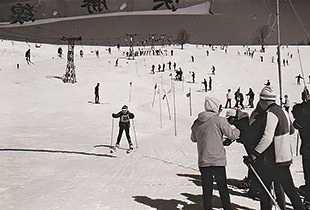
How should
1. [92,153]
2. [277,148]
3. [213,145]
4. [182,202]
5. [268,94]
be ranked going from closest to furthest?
[277,148] < [268,94] < [213,145] < [182,202] < [92,153]

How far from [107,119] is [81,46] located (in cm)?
7267

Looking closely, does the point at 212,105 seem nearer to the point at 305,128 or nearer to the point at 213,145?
the point at 213,145

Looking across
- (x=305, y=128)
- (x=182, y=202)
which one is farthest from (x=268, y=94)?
(x=182, y=202)

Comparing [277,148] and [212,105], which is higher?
[212,105]

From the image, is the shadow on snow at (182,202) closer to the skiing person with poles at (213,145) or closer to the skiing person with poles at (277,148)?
the skiing person with poles at (213,145)

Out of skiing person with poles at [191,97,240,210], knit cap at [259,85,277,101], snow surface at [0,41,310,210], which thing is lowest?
snow surface at [0,41,310,210]

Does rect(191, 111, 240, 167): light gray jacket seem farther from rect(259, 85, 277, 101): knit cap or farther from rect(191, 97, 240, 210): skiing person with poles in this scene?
rect(259, 85, 277, 101): knit cap

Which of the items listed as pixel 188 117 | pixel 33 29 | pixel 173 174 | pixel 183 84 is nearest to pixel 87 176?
pixel 173 174

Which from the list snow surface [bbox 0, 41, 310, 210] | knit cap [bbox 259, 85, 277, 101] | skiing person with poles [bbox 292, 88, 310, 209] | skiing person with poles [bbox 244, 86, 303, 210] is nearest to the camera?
skiing person with poles [bbox 244, 86, 303, 210]

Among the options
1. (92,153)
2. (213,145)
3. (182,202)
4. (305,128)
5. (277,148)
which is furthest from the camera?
(92,153)

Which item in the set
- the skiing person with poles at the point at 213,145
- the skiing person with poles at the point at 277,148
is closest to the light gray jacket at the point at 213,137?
the skiing person with poles at the point at 213,145

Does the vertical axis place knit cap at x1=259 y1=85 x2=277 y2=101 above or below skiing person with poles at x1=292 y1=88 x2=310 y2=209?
above

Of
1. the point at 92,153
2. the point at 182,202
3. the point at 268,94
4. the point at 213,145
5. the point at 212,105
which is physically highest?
the point at 268,94

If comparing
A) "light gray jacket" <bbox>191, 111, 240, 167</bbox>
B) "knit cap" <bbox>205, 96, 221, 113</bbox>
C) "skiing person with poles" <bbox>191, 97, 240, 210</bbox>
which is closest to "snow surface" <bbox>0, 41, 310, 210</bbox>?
"skiing person with poles" <bbox>191, 97, 240, 210</bbox>
